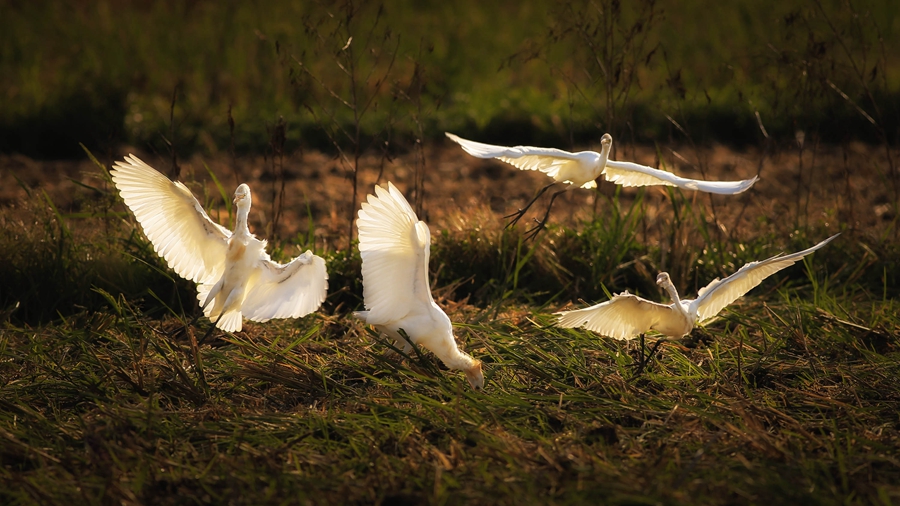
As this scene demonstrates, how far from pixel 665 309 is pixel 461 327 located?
1272mm

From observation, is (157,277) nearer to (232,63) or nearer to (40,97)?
(40,97)

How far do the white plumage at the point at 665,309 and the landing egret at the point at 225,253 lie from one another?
1264 mm

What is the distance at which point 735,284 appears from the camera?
4223 mm

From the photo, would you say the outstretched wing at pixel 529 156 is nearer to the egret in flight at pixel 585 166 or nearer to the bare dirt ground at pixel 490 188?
the egret in flight at pixel 585 166

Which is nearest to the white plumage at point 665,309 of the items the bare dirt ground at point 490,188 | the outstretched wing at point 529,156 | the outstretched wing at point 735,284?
the outstretched wing at point 735,284

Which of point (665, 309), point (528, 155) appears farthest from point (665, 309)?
point (528, 155)

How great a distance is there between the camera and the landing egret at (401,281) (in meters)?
3.86

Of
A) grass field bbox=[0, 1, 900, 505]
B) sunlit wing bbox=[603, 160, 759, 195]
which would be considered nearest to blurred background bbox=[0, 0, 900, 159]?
grass field bbox=[0, 1, 900, 505]

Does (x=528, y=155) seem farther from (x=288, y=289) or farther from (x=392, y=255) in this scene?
(x=288, y=289)

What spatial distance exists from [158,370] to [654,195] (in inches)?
205

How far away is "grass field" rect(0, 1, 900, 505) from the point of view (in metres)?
3.36

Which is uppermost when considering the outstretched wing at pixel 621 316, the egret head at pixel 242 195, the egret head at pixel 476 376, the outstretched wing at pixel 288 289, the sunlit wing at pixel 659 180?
the egret head at pixel 242 195

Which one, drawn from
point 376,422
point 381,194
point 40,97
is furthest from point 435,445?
point 40,97

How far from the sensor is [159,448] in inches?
138
